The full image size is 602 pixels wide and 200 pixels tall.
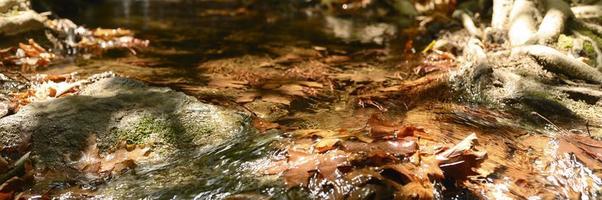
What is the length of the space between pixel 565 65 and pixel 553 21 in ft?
4.26

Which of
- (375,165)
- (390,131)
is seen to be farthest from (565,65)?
(375,165)

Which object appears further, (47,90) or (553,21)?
(553,21)

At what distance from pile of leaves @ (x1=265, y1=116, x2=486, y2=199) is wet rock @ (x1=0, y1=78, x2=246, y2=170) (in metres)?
0.73

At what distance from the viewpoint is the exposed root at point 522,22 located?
5441 millimetres

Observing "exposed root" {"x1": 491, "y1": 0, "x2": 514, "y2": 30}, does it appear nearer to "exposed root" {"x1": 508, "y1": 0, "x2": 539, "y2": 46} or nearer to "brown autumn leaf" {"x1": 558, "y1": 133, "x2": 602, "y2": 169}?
"exposed root" {"x1": 508, "y1": 0, "x2": 539, "y2": 46}

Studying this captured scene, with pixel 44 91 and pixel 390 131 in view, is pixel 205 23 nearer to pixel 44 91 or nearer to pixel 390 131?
pixel 44 91

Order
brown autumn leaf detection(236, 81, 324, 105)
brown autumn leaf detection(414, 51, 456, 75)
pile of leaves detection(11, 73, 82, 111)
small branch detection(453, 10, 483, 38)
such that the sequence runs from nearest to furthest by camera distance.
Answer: pile of leaves detection(11, 73, 82, 111), brown autumn leaf detection(236, 81, 324, 105), brown autumn leaf detection(414, 51, 456, 75), small branch detection(453, 10, 483, 38)

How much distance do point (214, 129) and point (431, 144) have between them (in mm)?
1413

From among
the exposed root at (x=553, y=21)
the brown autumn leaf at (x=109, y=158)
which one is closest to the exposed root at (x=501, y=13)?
the exposed root at (x=553, y=21)

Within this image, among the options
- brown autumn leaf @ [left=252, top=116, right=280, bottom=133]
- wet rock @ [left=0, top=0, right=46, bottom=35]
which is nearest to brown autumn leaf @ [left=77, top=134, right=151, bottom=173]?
brown autumn leaf @ [left=252, top=116, right=280, bottom=133]

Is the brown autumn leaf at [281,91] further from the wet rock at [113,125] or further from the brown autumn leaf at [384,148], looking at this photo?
the brown autumn leaf at [384,148]

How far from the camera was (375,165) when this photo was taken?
240 cm

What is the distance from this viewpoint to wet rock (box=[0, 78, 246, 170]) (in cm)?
295

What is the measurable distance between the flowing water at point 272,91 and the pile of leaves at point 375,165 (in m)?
0.09
